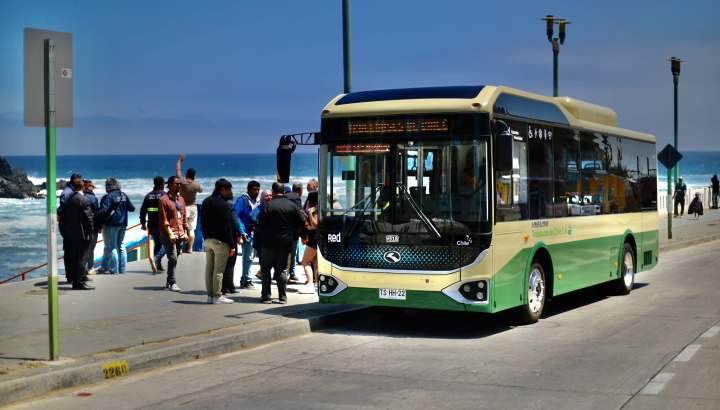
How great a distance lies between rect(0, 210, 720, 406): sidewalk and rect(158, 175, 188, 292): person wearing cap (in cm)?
29

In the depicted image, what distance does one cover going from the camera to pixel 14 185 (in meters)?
90.1

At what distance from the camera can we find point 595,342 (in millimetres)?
12008

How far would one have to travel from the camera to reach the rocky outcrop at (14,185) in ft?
294

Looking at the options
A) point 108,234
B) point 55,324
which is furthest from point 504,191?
point 108,234

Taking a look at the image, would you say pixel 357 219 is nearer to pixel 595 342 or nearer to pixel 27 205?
pixel 595 342

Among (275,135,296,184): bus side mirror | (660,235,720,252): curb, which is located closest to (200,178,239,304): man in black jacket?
(275,135,296,184): bus side mirror

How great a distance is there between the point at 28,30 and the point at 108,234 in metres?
9.67

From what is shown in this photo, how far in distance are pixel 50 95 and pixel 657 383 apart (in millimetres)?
6156

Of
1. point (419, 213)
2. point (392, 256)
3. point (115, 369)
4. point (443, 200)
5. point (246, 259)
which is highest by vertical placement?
point (443, 200)

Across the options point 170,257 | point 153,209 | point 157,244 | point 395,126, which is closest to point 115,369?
point 395,126

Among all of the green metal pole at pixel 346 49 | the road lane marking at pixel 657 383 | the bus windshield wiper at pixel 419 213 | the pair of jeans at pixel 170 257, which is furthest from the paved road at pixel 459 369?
the green metal pole at pixel 346 49

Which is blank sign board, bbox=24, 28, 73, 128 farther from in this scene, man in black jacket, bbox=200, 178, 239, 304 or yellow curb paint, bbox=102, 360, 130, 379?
man in black jacket, bbox=200, 178, 239, 304

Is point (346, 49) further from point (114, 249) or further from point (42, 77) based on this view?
point (42, 77)

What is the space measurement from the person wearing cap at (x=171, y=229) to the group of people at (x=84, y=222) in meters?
1.19
